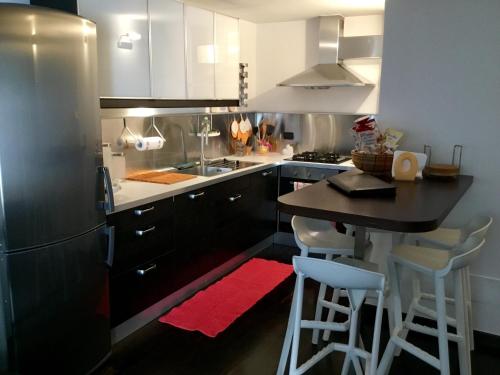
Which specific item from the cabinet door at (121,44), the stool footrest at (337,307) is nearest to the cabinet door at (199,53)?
the cabinet door at (121,44)

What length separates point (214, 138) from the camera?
4.17 metres

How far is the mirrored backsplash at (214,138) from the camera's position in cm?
318

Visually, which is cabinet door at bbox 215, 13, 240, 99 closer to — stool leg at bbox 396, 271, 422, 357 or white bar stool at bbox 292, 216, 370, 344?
white bar stool at bbox 292, 216, 370, 344

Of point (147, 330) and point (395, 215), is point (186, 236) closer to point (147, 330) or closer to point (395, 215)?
point (147, 330)

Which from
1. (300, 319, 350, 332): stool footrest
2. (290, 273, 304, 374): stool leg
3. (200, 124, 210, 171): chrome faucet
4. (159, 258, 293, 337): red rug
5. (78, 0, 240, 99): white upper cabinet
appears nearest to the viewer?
(290, 273, 304, 374): stool leg

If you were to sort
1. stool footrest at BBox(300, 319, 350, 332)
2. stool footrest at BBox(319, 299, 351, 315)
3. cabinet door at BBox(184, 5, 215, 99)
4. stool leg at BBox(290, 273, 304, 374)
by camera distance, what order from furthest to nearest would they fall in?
cabinet door at BBox(184, 5, 215, 99)
stool footrest at BBox(319, 299, 351, 315)
stool footrest at BBox(300, 319, 350, 332)
stool leg at BBox(290, 273, 304, 374)

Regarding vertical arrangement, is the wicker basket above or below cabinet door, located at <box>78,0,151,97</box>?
below

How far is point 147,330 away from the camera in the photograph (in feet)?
8.88

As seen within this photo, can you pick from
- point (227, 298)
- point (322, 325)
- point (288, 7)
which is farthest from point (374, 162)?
point (288, 7)

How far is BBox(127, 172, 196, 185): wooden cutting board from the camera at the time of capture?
3021 mm

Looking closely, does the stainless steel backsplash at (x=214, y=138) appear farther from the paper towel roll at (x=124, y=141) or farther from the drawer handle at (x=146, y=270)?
the drawer handle at (x=146, y=270)

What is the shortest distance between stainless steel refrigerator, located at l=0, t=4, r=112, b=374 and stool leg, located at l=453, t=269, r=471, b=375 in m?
1.77

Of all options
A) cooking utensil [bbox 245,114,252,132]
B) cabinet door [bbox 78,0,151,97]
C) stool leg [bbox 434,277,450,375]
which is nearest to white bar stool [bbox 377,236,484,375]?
stool leg [bbox 434,277,450,375]

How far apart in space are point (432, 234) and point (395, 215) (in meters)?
0.87
